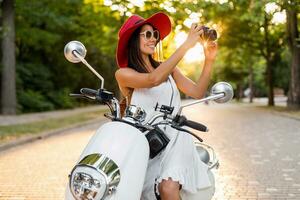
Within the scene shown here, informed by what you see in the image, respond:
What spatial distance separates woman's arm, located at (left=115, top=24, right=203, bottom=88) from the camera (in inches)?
110

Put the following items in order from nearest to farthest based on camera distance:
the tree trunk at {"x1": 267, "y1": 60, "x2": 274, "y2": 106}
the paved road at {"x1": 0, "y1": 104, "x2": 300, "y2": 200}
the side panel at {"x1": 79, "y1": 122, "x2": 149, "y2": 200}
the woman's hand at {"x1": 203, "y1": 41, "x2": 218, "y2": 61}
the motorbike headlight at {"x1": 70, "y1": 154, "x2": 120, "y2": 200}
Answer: the motorbike headlight at {"x1": 70, "y1": 154, "x2": 120, "y2": 200} < the side panel at {"x1": 79, "y1": 122, "x2": 149, "y2": 200} < the woman's hand at {"x1": 203, "y1": 41, "x2": 218, "y2": 61} < the paved road at {"x1": 0, "y1": 104, "x2": 300, "y2": 200} < the tree trunk at {"x1": 267, "y1": 60, "x2": 274, "y2": 106}

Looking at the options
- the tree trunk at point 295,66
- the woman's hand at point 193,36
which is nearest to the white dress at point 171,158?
the woman's hand at point 193,36

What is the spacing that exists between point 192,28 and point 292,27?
23256 millimetres

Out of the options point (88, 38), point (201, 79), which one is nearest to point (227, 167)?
point (201, 79)

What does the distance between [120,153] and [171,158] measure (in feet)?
1.47

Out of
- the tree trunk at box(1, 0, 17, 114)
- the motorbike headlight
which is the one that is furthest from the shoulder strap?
the tree trunk at box(1, 0, 17, 114)

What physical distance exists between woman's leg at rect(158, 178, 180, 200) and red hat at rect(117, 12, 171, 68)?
89cm

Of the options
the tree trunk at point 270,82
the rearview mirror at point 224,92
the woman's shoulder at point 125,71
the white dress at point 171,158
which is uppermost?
the woman's shoulder at point 125,71

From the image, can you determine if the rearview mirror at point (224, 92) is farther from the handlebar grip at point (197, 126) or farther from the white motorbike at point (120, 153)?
the handlebar grip at point (197, 126)

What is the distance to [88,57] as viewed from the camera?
36.9 metres

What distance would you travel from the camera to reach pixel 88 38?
93.8 ft

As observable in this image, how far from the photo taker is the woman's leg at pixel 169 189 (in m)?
2.74

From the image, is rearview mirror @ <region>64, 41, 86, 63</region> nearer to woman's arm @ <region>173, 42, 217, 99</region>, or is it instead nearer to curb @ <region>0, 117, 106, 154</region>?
woman's arm @ <region>173, 42, 217, 99</region>

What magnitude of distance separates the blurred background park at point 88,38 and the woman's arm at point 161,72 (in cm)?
1024
